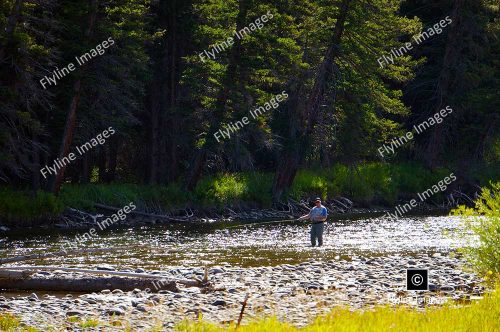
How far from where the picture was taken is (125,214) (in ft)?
112

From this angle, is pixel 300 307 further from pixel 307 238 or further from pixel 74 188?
pixel 74 188

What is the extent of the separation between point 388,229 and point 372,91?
11212mm

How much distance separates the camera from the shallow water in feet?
70.7

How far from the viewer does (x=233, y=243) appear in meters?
26.1

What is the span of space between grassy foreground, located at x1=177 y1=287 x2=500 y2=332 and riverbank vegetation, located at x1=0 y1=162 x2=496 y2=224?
2077cm

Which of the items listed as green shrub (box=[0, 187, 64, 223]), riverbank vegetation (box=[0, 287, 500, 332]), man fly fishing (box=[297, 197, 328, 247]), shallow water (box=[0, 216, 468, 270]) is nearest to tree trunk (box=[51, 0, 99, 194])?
green shrub (box=[0, 187, 64, 223])

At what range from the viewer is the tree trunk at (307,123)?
40.3 meters

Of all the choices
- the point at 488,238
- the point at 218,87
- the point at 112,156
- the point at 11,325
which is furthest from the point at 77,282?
the point at 112,156

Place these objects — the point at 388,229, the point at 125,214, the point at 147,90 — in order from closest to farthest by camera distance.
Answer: the point at 388,229 → the point at 125,214 → the point at 147,90

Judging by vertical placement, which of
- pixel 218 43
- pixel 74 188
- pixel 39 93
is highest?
pixel 218 43

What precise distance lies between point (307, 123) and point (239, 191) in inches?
186

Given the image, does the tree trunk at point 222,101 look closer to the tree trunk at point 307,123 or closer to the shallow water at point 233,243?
the tree trunk at point 307,123

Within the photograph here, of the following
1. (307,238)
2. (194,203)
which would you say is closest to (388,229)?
(307,238)

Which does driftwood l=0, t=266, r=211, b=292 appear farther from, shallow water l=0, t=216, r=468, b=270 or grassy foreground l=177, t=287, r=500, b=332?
grassy foreground l=177, t=287, r=500, b=332
